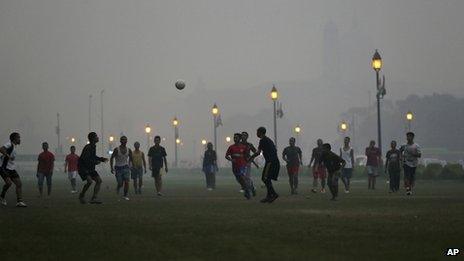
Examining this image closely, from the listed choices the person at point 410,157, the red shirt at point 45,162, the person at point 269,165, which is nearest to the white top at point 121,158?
the red shirt at point 45,162

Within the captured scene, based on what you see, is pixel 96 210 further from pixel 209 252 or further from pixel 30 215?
pixel 209 252

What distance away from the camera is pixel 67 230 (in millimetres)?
15727

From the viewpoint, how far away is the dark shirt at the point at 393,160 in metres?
33.3

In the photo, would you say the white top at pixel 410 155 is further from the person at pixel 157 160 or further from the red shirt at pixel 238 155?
the person at pixel 157 160

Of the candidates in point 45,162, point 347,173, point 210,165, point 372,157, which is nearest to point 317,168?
point 347,173

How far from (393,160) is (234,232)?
19.3m

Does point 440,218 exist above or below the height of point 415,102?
below

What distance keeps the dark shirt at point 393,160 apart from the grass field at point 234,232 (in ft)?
34.8

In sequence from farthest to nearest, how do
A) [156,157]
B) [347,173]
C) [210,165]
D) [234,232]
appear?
[210,165] → [347,173] → [156,157] → [234,232]

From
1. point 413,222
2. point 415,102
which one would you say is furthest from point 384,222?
point 415,102

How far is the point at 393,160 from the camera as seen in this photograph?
3347 cm

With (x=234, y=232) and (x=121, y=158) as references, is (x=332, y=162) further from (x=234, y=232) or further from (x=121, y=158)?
(x=234, y=232)

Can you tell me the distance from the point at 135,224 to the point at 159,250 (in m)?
4.83

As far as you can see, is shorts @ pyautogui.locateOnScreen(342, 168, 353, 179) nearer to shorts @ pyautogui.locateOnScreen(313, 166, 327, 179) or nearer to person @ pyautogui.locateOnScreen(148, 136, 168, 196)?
shorts @ pyautogui.locateOnScreen(313, 166, 327, 179)
